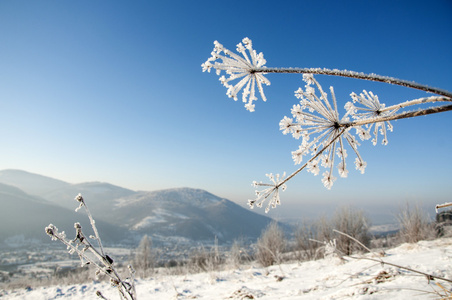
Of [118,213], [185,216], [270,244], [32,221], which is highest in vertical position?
[270,244]

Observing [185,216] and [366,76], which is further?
[185,216]

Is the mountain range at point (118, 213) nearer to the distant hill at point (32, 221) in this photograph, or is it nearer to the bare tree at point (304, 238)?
the distant hill at point (32, 221)

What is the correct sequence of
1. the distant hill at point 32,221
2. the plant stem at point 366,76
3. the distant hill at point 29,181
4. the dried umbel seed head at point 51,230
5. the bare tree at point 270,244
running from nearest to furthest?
the plant stem at point 366,76 < the dried umbel seed head at point 51,230 < the bare tree at point 270,244 < the distant hill at point 32,221 < the distant hill at point 29,181

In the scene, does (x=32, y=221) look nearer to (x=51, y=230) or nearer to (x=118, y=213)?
(x=118, y=213)

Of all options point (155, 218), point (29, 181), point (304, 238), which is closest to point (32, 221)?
point (155, 218)

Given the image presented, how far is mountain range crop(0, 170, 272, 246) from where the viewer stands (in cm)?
5366

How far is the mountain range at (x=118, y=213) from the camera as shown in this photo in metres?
53.7

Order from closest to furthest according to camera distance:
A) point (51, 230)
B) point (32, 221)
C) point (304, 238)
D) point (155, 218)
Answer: point (51, 230) → point (304, 238) → point (32, 221) → point (155, 218)

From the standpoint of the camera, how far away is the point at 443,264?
2615 millimetres

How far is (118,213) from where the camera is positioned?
84250mm

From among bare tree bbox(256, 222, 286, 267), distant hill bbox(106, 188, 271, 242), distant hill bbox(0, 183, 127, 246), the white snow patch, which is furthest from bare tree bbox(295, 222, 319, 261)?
the white snow patch

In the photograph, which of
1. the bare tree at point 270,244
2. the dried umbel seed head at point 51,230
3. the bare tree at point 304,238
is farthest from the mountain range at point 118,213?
the dried umbel seed head at point 51,230

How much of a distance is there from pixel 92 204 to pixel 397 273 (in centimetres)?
10820

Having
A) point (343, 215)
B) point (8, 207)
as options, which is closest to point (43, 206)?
point (8, 207)
